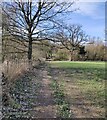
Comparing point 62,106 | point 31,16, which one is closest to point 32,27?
point 31,16

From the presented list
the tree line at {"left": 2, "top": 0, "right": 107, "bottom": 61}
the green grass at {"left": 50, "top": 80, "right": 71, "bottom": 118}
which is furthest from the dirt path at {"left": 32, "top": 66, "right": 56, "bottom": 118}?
the tree line at {"left": 2, "top": 0, "right": 107, "bottom": 61}

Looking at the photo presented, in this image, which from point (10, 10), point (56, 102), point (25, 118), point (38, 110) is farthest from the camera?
point (10, 10)

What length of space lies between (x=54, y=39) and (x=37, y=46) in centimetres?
141

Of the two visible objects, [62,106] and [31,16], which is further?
[31,16]

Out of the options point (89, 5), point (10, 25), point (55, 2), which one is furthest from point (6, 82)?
point (55, 2)

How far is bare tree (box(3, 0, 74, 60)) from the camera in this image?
47.1ft

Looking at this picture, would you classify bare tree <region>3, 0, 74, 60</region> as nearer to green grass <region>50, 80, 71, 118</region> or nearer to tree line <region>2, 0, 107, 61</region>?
tree line <region>2, 0, 107, 61</region>

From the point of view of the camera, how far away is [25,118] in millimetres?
3912

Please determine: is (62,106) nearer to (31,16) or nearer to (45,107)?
(45,107)

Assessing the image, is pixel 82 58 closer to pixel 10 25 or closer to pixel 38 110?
pixel 10 25

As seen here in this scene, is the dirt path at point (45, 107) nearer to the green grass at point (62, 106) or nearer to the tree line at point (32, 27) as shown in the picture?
the green grass at point (62, 106)

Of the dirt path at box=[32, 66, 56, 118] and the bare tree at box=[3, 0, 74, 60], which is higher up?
the bare tree at box=[3, 0, 74, 60]

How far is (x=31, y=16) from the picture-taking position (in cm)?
1491

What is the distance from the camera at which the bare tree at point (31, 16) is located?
14352mm
